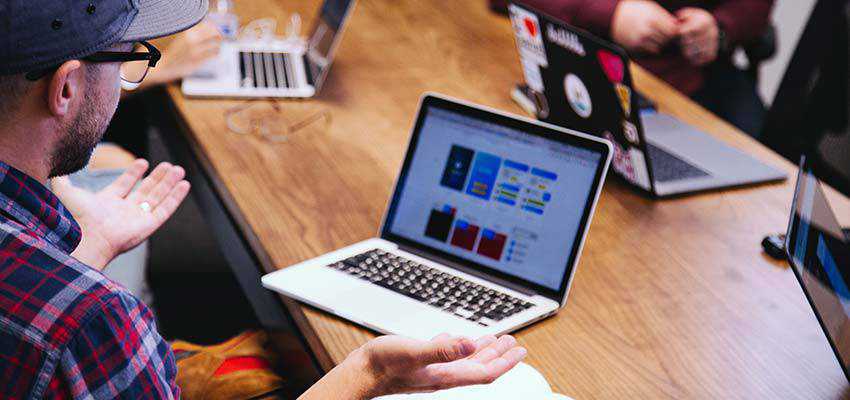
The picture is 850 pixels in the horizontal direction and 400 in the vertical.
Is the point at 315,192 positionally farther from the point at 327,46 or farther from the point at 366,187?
the point at 327,46

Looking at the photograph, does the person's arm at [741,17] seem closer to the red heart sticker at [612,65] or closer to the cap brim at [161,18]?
the red heart sticker at [612,65]

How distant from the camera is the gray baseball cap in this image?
780 mm

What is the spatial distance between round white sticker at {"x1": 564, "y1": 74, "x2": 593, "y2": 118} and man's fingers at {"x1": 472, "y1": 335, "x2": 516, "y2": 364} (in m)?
0.69

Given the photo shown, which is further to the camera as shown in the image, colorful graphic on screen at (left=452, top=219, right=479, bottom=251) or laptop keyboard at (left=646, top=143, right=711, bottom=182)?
laptop keyboard at (left=646, top=143, right=711, bottom=182)

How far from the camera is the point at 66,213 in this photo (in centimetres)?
92

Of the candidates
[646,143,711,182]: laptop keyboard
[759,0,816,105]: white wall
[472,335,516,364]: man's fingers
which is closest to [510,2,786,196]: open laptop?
[646,143,711,182]: laptop keyboard

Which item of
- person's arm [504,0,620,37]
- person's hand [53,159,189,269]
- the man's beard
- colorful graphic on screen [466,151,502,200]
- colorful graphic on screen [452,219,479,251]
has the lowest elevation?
person's hand [53,159,189,269]

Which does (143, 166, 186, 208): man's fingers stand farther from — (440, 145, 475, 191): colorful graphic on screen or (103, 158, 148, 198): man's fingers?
(440, 145, 475, 191): colorful graphic on screen

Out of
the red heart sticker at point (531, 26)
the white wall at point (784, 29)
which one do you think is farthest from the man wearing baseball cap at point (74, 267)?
the white wall at point (784, 29)

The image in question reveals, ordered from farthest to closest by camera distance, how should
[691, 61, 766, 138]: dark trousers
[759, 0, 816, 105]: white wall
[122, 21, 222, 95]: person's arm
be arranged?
[759, 0, 816, 105]: white wall, [691, 61, 766, 138]: dark trousers, [122, 21, 222, 95]: person's arm

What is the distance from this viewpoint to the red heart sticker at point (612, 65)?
140 centimetres

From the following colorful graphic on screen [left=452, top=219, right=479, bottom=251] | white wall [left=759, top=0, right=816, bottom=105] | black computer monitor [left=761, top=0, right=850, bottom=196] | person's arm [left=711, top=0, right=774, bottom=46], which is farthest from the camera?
white wall [left=759, top=0, right=816, bottom=105]

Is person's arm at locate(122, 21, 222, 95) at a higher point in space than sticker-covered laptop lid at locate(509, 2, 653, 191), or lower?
lower

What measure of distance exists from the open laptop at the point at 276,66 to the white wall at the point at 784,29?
234 centimetres
